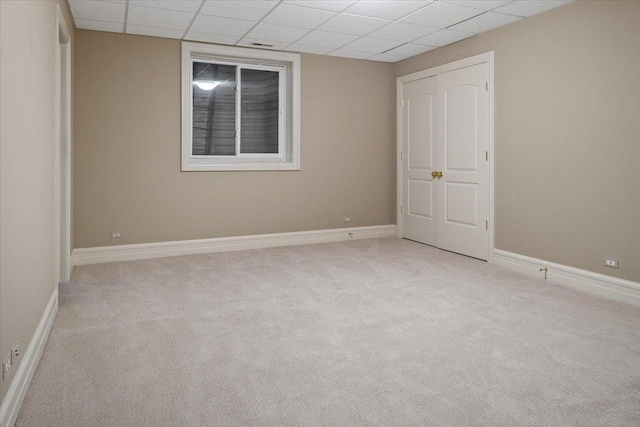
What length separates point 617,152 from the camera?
12.5 feet

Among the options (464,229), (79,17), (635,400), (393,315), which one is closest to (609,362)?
(635,400)

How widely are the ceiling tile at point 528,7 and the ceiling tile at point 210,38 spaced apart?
283cm

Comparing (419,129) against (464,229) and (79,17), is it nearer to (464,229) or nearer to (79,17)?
(464,229)

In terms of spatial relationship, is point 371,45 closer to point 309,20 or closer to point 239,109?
point 309,20

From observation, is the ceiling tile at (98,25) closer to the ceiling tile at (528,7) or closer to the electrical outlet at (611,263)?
the ceiling tile at (528,7)

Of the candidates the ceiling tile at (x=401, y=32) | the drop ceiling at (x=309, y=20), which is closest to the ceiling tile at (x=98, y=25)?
the drop ceiling at (x=309, y=20)

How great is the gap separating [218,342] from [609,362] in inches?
87.5

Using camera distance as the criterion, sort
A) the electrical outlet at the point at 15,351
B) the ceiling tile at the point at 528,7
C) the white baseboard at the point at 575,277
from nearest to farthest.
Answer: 1. the electrical outlet at the point at 15,351
2. the white baseboard at the point at 575,277
3. the ceiling tile at the point at 528,7

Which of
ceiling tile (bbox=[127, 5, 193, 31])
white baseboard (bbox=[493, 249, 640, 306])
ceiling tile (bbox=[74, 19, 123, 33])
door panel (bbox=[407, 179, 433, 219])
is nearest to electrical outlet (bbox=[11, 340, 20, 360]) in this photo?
ceiling tile (bbox=[127, 5, 193, 31])

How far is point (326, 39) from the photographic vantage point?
17.9 feet

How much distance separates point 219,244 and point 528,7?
410 centimetres

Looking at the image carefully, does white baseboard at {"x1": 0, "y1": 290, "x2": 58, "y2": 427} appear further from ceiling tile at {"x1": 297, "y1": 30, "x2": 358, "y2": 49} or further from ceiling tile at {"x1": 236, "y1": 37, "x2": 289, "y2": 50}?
ceiling tile at {"x1": 297, "y1": 30, "x2": 358, "y2": 49}

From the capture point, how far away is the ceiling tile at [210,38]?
522 cm

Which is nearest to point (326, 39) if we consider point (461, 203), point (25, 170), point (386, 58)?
point (386, 58)
